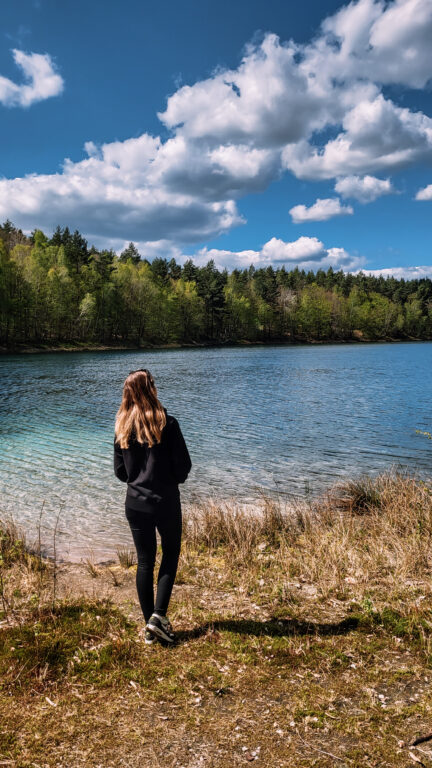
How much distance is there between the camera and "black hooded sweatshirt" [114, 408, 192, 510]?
5.15m

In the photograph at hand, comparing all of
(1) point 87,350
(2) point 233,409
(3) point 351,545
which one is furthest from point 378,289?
(3) point 351,545

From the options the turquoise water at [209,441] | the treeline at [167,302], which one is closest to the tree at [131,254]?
the treeline at [167,302]

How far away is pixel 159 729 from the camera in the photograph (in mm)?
4062

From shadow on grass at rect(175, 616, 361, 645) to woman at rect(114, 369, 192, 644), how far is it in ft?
1.52

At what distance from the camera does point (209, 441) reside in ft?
65.6

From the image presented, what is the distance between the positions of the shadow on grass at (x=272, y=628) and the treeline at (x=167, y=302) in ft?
252

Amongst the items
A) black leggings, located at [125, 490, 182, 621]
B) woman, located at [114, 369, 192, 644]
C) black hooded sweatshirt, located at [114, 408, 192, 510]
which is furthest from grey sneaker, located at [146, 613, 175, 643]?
black hooded sweatshirt, located at [114, 408, 192, 510]

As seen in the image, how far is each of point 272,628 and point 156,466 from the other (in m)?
2.61

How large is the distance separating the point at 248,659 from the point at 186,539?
14.3 ft

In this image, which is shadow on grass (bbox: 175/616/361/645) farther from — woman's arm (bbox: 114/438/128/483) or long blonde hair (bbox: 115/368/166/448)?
long blonde hair (bbox: 115/368/166/448)

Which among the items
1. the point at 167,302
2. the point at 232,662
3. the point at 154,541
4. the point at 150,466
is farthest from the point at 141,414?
the point at 167,302

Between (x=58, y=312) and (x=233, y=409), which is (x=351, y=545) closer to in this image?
(x=233, y=409)

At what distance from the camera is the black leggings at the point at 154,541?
5203 millimetres

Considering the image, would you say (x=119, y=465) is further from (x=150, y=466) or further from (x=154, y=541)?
(x=154, y=541)
